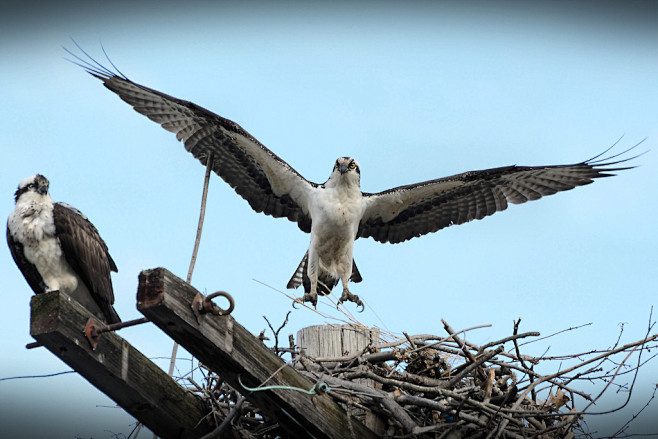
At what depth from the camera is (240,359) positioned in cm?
358

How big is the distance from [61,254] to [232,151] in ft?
10.4

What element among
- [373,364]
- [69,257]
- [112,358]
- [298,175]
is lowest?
[112,358]

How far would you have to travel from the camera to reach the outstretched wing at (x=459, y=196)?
25.5 ft

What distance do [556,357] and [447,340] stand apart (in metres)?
0.73

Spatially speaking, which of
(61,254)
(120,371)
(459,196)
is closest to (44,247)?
(61,254)

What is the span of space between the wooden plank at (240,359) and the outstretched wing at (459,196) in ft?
13.2

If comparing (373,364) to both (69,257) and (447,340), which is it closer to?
(447,340)

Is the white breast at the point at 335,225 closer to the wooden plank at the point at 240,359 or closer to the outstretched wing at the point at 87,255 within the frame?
the outstretched wing at the point at 87,255

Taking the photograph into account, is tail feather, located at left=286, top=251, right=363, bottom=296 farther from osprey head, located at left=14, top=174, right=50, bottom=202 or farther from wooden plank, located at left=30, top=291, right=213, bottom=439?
wooden plank, located at left=30, top=291, right=213, bottom=439

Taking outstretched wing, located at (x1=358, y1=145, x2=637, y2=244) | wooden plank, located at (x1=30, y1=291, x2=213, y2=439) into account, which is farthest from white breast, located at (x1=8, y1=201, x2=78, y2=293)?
outstretched wing, located at (x1=358, y1=145, x2=637, y2=244)

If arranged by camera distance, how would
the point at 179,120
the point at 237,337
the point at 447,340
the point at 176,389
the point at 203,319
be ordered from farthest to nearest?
the point at 179,120 → the point at 447,340 → the point at 176,389 → the point at 237,337 → the point at 203,319

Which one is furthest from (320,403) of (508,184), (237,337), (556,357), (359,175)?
(508,184)

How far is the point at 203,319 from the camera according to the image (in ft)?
11.0

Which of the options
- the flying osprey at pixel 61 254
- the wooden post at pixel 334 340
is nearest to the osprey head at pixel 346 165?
the wooden post at pixel 334 340
